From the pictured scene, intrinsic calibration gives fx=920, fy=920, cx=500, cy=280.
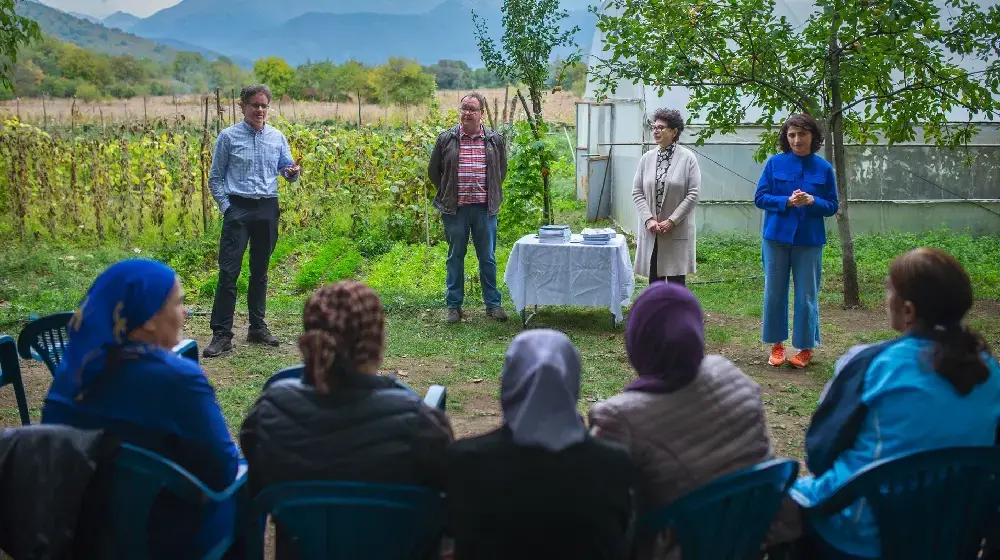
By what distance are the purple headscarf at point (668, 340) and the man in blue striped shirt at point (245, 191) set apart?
4.73 meters

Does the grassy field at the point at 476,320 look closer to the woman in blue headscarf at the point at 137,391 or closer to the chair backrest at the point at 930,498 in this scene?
the chair backrest at the point at 930,498

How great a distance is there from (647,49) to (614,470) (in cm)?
Result: 691

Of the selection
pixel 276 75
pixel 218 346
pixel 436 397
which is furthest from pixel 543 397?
pixel 276 75

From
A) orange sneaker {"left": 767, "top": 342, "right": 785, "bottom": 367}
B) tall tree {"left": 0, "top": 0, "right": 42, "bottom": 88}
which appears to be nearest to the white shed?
orange sneaker {"left": 767, "top": 342, "right": 785, "bottom": 367}

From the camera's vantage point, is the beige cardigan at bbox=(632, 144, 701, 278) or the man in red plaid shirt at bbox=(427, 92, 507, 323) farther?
the man in red plaid shirt at bbox=(427, 92, 507, 323)

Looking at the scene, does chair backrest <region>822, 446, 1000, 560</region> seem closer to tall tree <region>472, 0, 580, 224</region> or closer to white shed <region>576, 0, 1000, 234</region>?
tall tree <region>472, 0, 580, 224</region>

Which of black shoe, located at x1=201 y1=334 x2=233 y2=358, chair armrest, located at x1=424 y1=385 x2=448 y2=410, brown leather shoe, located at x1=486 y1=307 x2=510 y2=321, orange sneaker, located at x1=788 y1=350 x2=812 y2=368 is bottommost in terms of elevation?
black shoe, located at x1=201 y1=334 x2=233 y2=358

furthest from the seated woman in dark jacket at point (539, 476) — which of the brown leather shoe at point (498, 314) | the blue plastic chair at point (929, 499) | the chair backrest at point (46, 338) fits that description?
the brown leather shoe at point (498, 314)

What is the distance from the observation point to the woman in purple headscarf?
246cm

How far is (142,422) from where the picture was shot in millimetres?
2514

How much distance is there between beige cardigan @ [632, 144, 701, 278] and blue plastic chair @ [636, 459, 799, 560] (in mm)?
4761

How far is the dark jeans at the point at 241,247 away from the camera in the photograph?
6719mm

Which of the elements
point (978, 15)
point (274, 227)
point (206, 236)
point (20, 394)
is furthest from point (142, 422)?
point (206, 236)

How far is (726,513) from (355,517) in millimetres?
935
